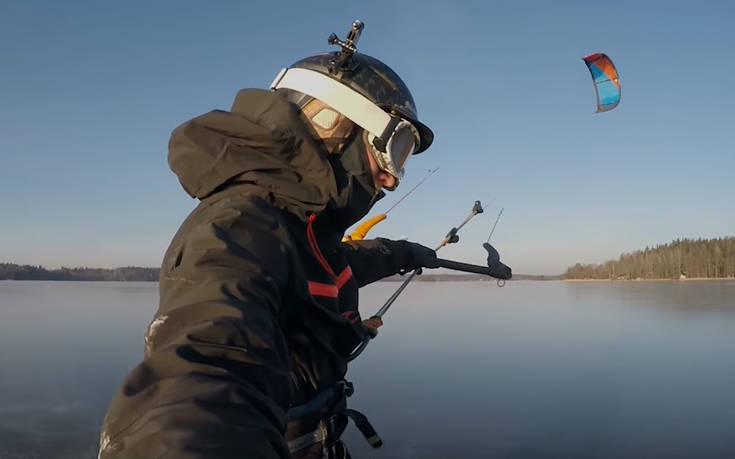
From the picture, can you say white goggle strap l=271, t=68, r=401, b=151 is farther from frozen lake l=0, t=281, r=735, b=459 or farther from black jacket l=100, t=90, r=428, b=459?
frozen lake l=0, t=281, r=735, b=459

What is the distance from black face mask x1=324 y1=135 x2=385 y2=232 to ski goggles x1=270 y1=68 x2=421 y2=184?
0.05 metres

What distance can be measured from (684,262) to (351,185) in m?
80.9

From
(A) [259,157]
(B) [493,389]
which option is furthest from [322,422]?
(B) [493,389]

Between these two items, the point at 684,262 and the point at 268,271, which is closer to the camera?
the point at 268,271

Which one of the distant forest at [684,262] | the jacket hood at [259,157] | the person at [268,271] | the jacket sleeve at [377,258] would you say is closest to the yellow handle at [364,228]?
the jacket sleeve at [377,258]

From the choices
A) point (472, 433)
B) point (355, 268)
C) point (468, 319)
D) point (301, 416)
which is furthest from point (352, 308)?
point (468, 319)

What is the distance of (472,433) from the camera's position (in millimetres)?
5242

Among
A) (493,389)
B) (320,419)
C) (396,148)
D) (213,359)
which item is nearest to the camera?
(213,359)

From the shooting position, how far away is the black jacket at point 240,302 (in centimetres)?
70

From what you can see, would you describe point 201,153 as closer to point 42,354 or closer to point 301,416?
point 301,416

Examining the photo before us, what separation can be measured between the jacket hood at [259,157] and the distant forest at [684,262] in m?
78.2

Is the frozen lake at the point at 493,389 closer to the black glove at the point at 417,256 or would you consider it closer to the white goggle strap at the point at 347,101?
the black glove at the point at 417,256

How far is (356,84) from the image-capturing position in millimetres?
1631

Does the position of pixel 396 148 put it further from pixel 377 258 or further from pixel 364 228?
pixel 364 228
